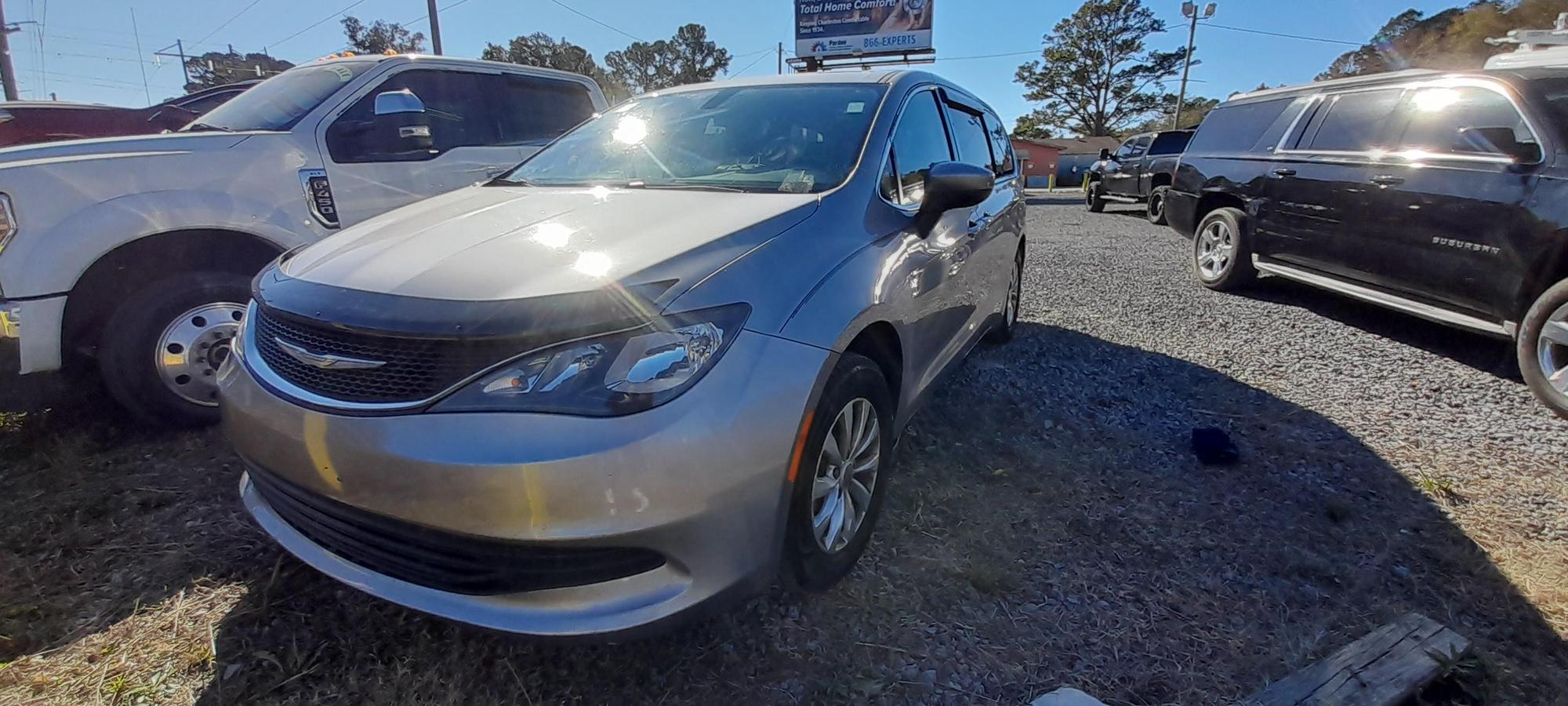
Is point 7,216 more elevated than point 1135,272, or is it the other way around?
point 7,216

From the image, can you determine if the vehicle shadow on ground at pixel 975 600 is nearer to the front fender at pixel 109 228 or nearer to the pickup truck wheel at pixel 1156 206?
the front fender at pixel 109 228

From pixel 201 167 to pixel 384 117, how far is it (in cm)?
83

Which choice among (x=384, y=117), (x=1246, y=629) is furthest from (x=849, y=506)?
(x=384, y=117)

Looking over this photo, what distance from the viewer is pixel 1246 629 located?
211 cm

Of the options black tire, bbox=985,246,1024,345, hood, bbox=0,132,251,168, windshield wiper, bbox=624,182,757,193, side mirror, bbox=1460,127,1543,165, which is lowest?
black tire, bbox=985,246,1024,345

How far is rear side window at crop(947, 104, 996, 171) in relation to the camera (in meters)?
3.68

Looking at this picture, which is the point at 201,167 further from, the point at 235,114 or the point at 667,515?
the point at 667,515

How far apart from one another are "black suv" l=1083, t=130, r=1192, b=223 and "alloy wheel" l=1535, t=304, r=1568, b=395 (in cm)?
805

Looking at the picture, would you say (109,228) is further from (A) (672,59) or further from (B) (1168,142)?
(A) (672,59)

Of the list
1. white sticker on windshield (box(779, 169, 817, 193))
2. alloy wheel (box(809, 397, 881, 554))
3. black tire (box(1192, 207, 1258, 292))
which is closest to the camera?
alloy wheel (box(809, 397, 881, 554))

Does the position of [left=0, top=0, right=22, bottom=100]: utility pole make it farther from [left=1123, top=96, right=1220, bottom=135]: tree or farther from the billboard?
[left=1123, top=96, right=1220, bottom=135]: tree

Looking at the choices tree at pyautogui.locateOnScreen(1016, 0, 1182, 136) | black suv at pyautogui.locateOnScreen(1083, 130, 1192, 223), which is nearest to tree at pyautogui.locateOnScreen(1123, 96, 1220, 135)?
tree at pyautogui.locateOnScreen(1016, 0, 1182, 136)

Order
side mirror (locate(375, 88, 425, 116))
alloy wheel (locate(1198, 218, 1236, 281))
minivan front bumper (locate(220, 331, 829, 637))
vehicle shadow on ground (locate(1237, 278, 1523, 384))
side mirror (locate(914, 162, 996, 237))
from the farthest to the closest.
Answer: alloy wheel (locate(1198, 218, 1236, 281)), vehicle shadow on ground (locate(1237, 278, 1523, 384)), side mirror (locate(375, 88, 425, 116)), side mirror (locate(914, 162, 996, 237)), minivan front bumper (locate(220, 331, 829, 637))

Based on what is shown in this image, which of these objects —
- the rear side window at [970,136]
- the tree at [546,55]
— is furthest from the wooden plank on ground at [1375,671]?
the tree at [546,55]
